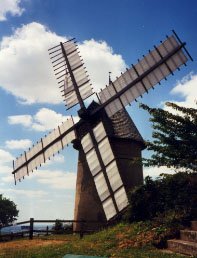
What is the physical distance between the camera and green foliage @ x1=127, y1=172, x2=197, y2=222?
27.4 ft

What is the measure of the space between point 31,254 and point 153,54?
31.8ft

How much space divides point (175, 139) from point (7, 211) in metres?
34.6

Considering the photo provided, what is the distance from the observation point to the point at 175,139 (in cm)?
Answer: 959

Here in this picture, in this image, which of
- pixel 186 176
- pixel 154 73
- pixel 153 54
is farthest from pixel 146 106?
pixel 186 176

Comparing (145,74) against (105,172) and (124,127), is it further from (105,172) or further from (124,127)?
(105,172)

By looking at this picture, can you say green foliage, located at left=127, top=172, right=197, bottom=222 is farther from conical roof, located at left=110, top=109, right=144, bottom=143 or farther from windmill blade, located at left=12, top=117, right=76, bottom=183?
windmill blade, located at left=12, top=117, right=76, bottom=183

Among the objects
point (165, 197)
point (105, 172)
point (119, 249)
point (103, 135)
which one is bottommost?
point (119, 249)

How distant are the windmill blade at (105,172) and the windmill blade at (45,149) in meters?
1.15

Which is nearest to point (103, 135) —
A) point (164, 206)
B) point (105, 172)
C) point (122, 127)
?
point (105, 172)

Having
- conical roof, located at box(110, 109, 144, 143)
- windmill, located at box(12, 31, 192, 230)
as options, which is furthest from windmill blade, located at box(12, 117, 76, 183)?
conical roof, located at box(110, 109, 144, 143)

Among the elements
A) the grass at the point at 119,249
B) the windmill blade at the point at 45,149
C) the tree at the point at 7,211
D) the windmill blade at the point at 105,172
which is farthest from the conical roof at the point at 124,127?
the tree at the point at 7,211

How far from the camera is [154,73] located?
1126 cm

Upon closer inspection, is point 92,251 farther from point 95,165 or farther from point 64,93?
point 64,93

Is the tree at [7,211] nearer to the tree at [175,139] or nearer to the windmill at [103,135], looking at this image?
the windmill at [103,135]
